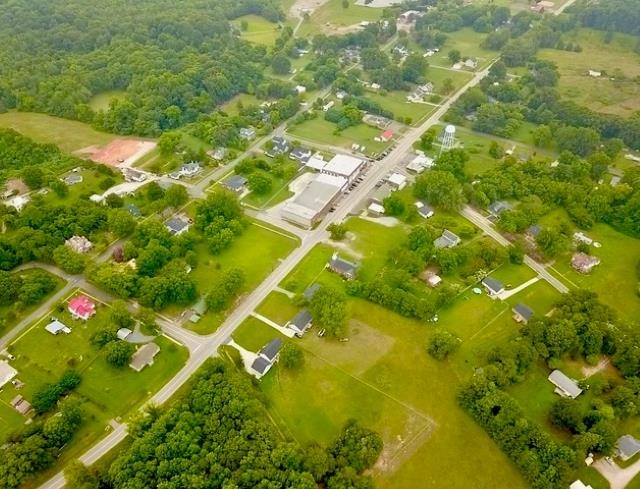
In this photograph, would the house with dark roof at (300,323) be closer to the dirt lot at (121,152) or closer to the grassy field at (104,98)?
the dirt lot at (121,152)

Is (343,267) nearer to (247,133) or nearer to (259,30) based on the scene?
(247,133)

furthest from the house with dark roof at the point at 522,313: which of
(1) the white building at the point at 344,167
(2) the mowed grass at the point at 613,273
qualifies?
(1) the white building at the point at 344,167

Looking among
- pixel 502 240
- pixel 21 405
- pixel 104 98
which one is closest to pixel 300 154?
pixel 502 240

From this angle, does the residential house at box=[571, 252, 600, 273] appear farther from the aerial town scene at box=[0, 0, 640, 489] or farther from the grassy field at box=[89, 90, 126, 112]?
the grassy field at box=[89, 90, 126, 112]

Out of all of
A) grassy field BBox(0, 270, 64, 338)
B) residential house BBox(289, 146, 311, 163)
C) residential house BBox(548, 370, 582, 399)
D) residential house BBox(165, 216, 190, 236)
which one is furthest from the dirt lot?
residential house BBox(548, 370, 582, 399)

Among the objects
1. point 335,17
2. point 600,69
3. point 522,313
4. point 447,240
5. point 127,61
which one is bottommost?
point 600,69

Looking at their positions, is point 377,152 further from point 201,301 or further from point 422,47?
point 422,47
